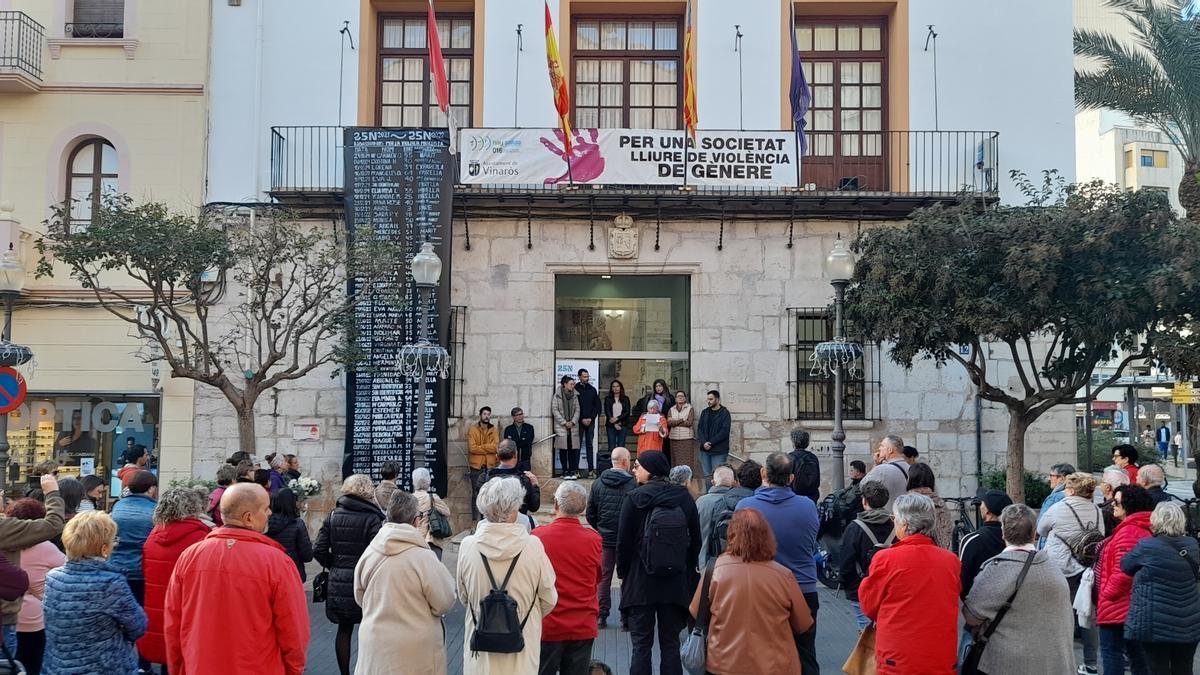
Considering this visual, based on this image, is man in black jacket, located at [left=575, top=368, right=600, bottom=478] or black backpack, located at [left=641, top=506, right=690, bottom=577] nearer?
black backpack, located at [left=641, top=506, right=690, bottom=577]

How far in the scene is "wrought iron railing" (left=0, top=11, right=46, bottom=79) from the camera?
16797 millimetres

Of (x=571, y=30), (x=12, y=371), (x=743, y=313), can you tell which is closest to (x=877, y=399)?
(x=743, y=313)

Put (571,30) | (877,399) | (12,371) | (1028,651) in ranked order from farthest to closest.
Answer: (571,30)
(877,399)
(12,371)
(1028,651)

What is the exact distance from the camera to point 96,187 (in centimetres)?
1744

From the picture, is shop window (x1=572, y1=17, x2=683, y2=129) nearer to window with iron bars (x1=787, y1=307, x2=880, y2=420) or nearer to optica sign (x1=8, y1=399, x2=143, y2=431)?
window with iron bars (x1=787, y1=307, x2=880, y2=420)

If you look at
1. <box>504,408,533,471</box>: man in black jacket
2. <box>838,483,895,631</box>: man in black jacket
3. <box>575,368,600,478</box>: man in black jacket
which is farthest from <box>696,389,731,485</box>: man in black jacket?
<box>838,483,895,631</box>: man in black jacket

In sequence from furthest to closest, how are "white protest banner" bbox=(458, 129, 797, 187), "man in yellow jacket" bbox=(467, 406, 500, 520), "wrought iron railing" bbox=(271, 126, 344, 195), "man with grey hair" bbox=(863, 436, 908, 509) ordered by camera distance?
1. "wrought iron railing" bbox=(271, 126, 344, 195)
2. "white protest banner" bbox=(458, 129, 797, 187)
3. "man in yellow jacket" bbox=(467, 406, 500, 520)
4. "man with grey hair" bbox=(863, 436, 908, 509)

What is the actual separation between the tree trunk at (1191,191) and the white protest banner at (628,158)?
674cm

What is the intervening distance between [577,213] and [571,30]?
3.41m

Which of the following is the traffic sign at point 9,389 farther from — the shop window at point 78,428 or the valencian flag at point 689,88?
the valencian flag at point 689,88

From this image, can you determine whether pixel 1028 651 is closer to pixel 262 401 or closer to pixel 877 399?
pixel 877 399

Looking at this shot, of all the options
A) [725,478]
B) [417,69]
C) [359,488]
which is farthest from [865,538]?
[417,69]

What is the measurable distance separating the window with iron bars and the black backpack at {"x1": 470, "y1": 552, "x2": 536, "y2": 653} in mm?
11780

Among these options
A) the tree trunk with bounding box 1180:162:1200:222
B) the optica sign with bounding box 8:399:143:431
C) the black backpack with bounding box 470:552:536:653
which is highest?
the tree trunk with bounding box 1180:162:1200:222
